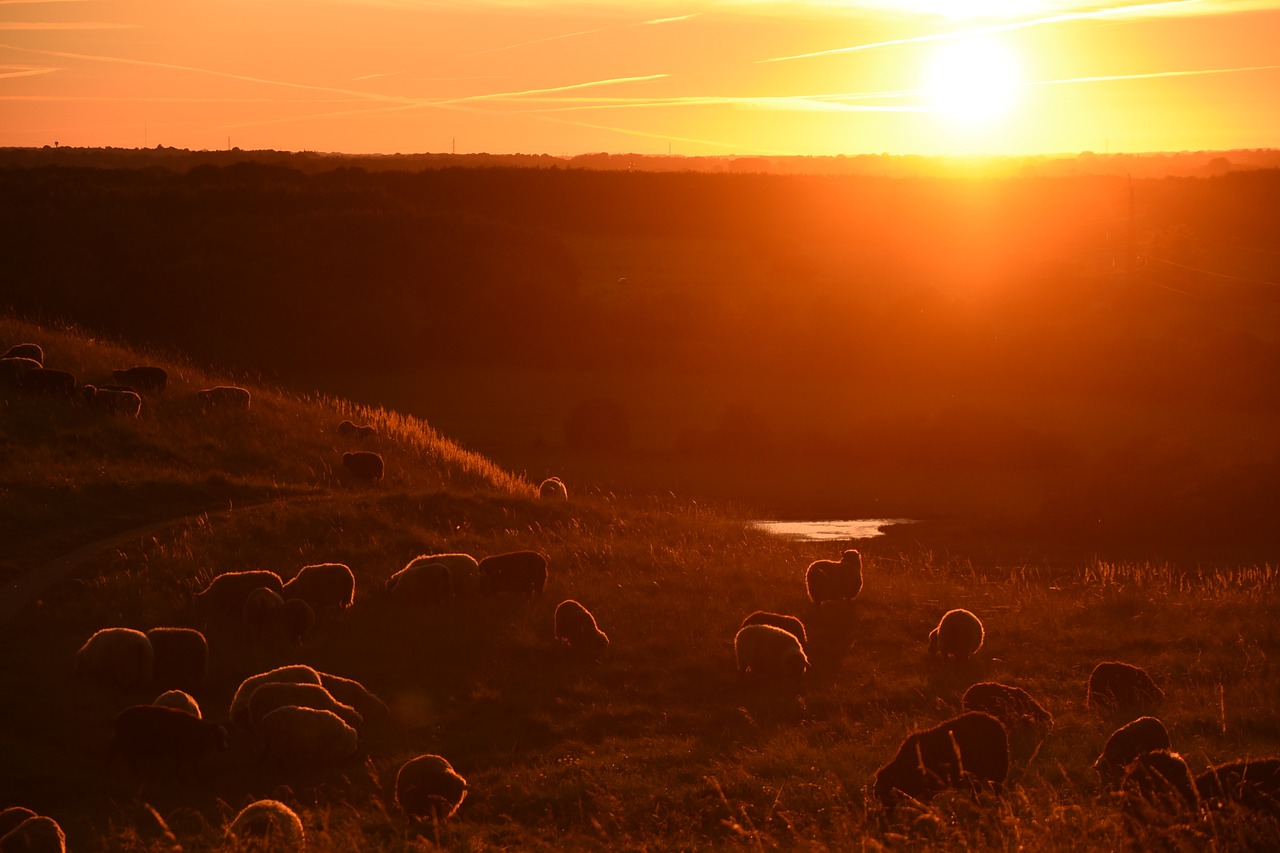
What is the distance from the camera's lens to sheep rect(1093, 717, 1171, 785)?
11.2 meters

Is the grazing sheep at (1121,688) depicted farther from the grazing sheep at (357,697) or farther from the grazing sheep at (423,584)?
the grazing sheep at (423,584)

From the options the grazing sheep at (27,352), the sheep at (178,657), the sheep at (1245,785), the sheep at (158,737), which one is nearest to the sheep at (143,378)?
the grazing sheep at (27,352)

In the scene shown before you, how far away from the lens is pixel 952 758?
10.9 metres

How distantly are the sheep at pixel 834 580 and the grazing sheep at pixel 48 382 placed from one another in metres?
18.1

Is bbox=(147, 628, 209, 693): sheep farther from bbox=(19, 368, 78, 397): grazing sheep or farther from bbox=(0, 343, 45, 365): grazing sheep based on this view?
bbox=(0, 343, 45, 365): grazing sheep

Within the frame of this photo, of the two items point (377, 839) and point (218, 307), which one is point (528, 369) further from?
point (377, 839)

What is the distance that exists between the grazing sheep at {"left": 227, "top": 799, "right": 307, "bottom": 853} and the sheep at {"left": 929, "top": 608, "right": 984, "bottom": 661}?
9.26 meters

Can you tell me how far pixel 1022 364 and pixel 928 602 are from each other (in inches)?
2175

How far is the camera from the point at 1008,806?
29.4 ft

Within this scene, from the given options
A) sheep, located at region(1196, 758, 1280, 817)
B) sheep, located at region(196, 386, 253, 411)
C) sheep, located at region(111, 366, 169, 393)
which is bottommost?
sheep, located at region(1196, 758, 1280, 817)

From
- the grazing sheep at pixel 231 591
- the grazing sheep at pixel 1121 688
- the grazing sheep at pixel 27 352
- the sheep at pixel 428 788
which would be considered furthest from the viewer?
the grazing sheep at pixel 27 352

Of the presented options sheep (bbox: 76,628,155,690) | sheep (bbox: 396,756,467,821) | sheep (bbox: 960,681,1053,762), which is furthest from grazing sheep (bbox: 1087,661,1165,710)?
sheep (bbox: 76,628,155,690)

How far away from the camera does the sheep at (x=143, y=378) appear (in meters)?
31.0

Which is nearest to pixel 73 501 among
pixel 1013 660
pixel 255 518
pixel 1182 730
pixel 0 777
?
pixel 255 518
